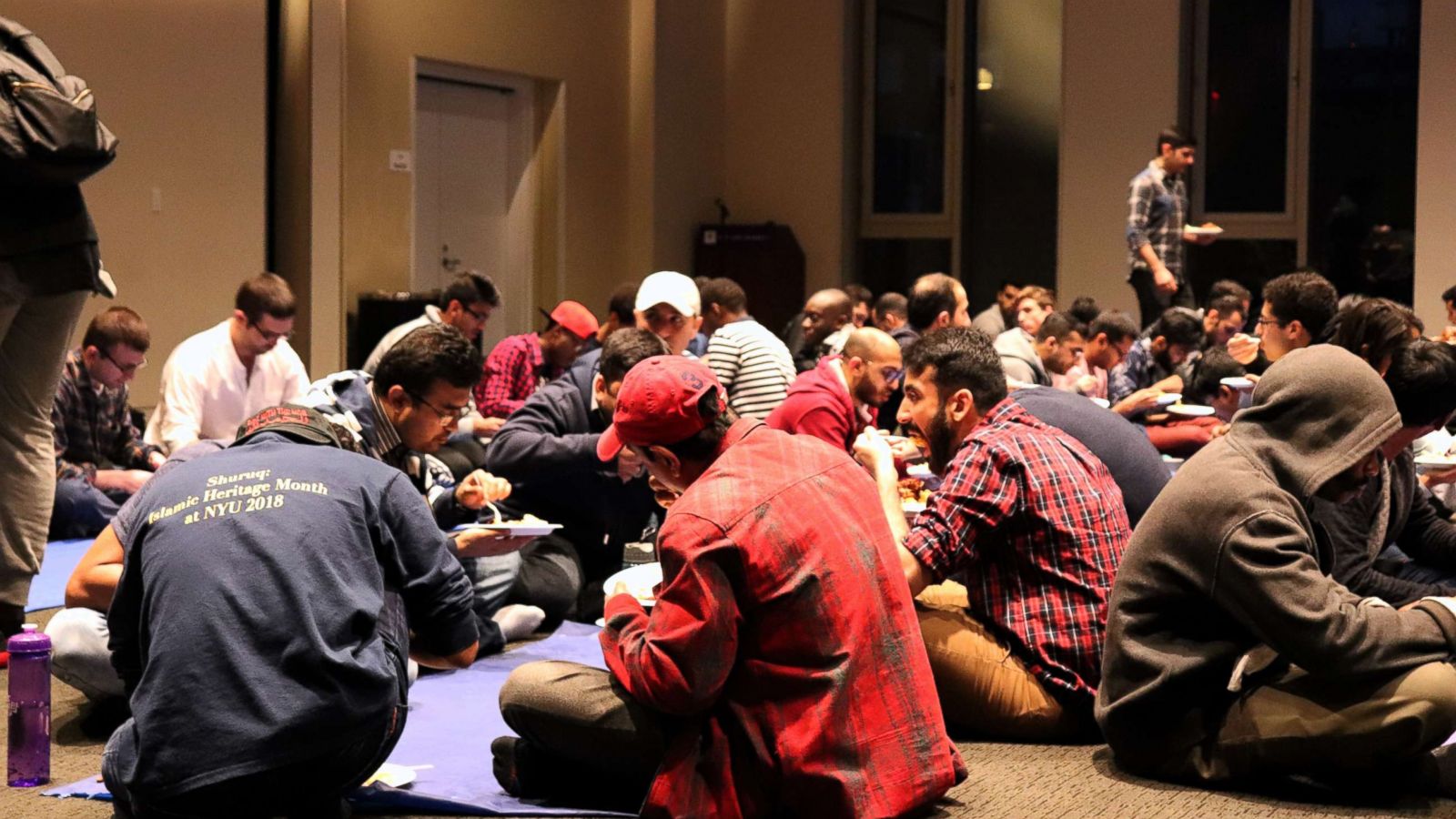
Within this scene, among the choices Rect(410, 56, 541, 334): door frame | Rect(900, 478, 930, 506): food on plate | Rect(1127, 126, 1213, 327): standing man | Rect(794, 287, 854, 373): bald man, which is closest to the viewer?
Rect(900, 478, 930, 506): food on plate

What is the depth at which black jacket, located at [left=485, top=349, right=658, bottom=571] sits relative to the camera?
16.2ft

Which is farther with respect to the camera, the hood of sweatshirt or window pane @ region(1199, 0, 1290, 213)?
window pane @ region(1199, 0, 1290, 213)

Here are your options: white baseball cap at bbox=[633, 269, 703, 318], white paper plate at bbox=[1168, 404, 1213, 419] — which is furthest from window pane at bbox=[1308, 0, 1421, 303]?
white baseball cap at bbox=[633, 269, 703, 318]

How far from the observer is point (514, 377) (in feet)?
24.0

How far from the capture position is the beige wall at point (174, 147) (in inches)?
348

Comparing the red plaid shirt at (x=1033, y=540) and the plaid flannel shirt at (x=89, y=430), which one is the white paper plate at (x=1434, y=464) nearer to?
the red plaid shirt at (x=1033, y=540)

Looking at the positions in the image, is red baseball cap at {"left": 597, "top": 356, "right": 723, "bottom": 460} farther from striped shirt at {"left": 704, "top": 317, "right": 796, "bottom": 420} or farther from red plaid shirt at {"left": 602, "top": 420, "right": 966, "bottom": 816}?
striped shirt at {"left": 704, "top": 317, "right": 796, "bottom": 420}

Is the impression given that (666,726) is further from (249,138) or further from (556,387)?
(249,138)

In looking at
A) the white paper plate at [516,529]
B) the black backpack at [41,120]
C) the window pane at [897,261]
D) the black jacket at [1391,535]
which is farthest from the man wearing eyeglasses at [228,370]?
the window pane at [897,261]

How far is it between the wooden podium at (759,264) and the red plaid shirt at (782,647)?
31.7 ft

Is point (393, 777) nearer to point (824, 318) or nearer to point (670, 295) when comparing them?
point (670, 295)

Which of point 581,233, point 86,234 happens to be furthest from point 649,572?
point 581,233

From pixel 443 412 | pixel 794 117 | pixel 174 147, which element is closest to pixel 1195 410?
pixel 443 412

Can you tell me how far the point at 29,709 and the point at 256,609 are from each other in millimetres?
1028
